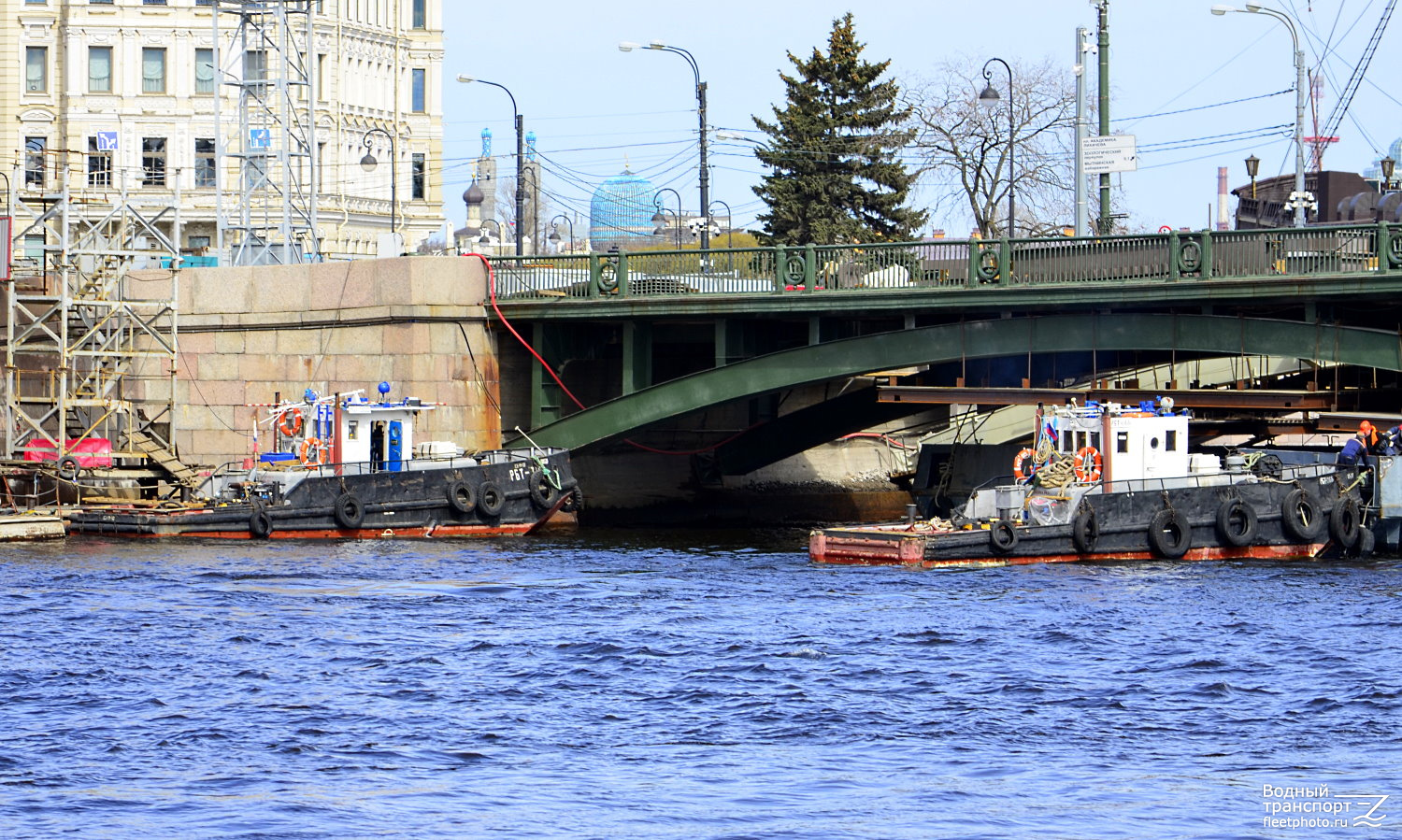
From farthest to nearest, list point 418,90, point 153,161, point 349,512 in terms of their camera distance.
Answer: point 418,90, point 153,161, point 349,512

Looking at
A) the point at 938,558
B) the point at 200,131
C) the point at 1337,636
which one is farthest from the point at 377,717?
the point at 200,131

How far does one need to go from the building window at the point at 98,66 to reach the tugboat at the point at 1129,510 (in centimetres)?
6055

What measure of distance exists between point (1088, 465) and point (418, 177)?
233 feet

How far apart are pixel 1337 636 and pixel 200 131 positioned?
72270 millimetres

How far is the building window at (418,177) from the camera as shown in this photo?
4250 inches

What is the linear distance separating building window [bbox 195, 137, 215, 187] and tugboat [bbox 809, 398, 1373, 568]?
58.7m

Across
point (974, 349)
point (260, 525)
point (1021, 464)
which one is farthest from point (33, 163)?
point (1021, 464)

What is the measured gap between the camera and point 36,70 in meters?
94.2

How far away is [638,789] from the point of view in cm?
2181

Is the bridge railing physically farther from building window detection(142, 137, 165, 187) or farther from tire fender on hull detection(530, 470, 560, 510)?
building window detection(142, 137, 165, 187)

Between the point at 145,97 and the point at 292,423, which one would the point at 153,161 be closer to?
the point at 145,97

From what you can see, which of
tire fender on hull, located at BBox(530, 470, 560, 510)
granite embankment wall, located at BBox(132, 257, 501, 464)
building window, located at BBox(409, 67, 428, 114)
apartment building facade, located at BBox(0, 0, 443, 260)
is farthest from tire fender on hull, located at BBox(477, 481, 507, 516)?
building window, located at BBox(409, 67, 428, 114)

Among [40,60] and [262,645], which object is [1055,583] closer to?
[262,645]

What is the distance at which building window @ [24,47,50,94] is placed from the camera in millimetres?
94125
